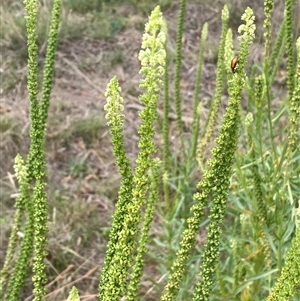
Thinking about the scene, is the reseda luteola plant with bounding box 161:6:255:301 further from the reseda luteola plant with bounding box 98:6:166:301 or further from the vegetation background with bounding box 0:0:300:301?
the vegetation background with bounding box 0:0:300:301

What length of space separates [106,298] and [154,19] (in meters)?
0.48

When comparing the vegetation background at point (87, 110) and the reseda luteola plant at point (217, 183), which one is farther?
the vegetation background at point (87, 110)

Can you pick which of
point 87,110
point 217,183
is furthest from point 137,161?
point 87,110

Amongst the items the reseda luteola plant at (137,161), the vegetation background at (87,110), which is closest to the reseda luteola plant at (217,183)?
the reseda luteola plant at (137,161)

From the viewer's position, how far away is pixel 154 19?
0.84 metres

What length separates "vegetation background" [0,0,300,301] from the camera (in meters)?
2.73

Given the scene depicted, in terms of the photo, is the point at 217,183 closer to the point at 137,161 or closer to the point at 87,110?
the point at 137,161

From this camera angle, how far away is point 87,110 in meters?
3.73

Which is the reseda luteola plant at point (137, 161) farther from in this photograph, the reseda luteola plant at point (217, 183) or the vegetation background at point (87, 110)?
the vegetation background at point (87, 110)

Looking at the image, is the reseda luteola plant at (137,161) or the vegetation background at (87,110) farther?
the vegetation background at (87,110)

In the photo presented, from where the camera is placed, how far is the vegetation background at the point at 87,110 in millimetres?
2727

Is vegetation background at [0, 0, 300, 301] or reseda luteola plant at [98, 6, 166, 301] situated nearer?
reseda luteola plant at [98, 6, 166, 301]

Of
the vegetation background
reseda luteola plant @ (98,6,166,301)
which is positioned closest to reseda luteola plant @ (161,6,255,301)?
reseda luteola plant @ (98,6,166,301)

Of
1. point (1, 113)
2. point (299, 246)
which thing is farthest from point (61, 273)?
point (299, 246)
